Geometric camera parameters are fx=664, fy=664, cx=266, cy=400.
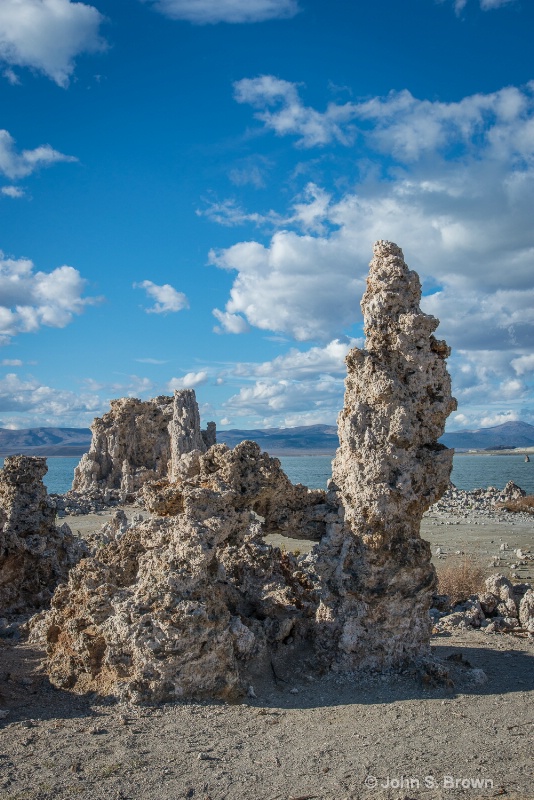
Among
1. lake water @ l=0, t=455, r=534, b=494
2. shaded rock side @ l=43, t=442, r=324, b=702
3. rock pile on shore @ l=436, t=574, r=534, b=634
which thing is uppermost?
shaded rock side @ l=43, t=442, r=324, b=702

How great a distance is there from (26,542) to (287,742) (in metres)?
6.73

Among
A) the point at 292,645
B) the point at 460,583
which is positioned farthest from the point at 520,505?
the point at 292,645

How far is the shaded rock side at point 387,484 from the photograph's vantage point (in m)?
7.29

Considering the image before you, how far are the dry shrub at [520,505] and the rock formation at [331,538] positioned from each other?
2512cm

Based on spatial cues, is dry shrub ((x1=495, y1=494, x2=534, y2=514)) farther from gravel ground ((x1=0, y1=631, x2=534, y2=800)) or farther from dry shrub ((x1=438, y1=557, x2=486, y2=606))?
gravel ground ((x1=0, y1=631, x2=534, y2=800))

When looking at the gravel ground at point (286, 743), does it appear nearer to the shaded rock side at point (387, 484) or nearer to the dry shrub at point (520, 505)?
the shaded rock side at point (387, 484)

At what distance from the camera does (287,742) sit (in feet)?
18.0

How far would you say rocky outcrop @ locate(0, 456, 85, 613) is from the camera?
34.9 ft

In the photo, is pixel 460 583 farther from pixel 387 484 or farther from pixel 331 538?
pixel 387 484

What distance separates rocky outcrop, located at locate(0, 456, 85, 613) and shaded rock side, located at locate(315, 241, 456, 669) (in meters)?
5.55

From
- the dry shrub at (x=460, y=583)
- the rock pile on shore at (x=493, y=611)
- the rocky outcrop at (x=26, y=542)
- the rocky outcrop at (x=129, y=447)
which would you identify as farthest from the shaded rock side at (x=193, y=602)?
the rocky outcrop at (x=129, y=447)

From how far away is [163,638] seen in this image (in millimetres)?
6238

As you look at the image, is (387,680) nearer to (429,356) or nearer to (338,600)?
(338,600)

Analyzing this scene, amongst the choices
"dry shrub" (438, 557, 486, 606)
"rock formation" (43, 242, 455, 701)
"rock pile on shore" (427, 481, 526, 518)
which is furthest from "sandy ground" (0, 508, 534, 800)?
"rock pile on shore" (427, 481, 526, 518)
